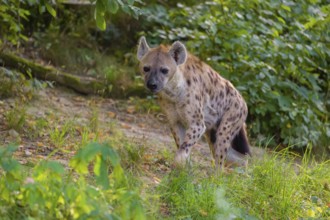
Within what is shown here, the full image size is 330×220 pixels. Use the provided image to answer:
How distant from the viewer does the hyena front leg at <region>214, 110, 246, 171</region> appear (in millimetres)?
6727

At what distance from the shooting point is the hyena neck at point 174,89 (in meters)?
6.50

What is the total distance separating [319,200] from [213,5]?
3503 mm

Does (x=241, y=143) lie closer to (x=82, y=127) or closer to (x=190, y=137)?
(x=190, y=137)

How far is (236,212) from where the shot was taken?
16.2ft

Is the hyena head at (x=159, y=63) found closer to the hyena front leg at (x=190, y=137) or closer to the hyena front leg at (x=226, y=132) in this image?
the hyena front leg at (x=190, y=137)

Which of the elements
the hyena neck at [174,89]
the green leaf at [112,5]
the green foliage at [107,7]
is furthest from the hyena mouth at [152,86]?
the green leaf at [112,5]

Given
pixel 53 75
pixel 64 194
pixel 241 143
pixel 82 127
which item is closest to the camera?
pixel 64 194

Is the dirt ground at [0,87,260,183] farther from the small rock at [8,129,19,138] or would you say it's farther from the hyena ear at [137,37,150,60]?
the hyena ear at [137,37,150,60]

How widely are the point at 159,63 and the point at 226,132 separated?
963 millimetres

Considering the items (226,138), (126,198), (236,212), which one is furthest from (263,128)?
(126,198)

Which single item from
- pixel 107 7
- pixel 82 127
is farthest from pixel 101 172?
pixel 82 127

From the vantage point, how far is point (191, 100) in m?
6.54

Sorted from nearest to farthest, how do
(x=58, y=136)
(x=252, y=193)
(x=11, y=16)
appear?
1. (x=252, y=193)
2. (x=58, y=136)
3. (x=11, y=16)

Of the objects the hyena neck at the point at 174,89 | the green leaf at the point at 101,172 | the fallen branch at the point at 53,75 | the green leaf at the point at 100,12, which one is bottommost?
the fallen branch at the point at 53,75
